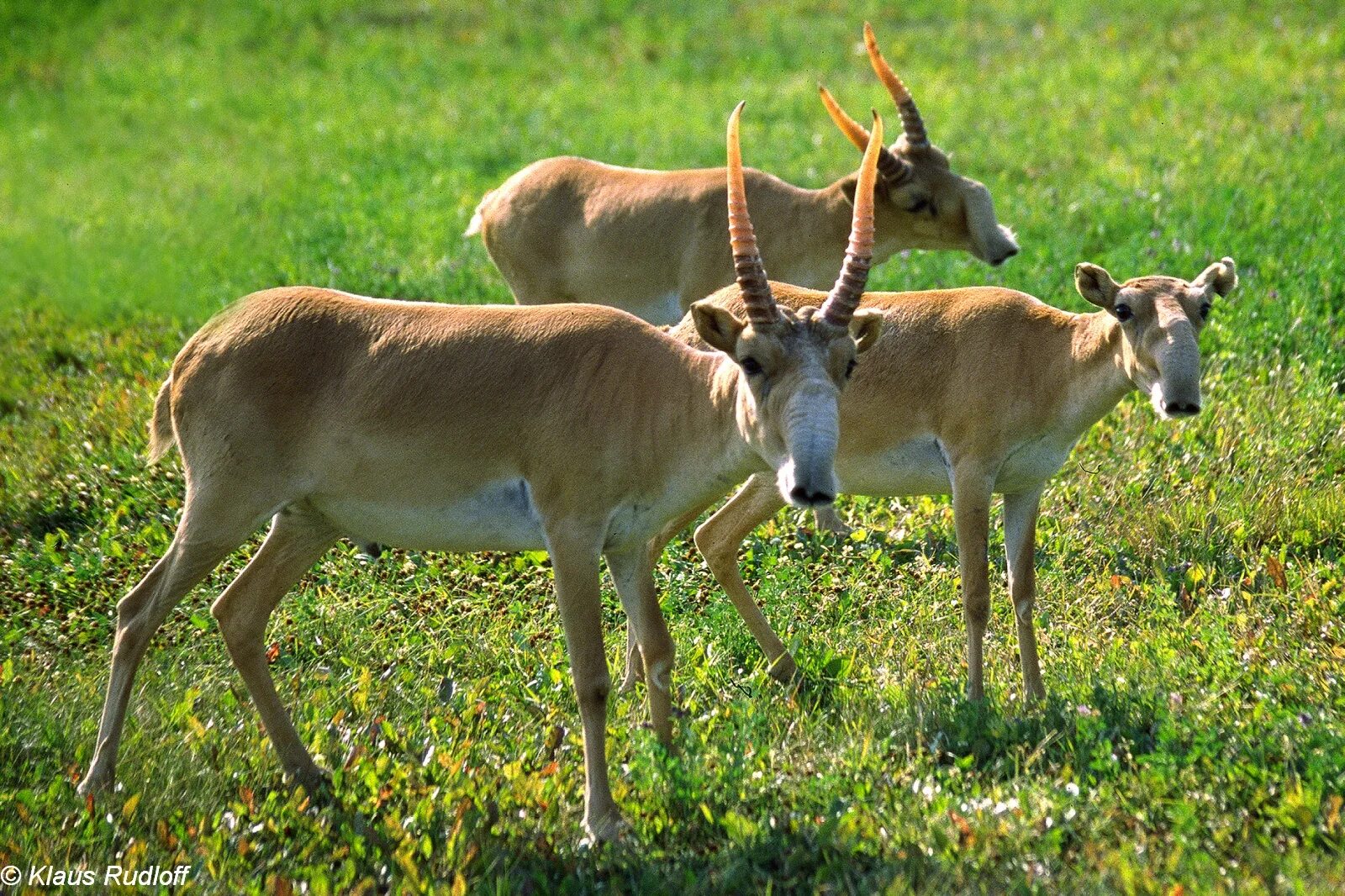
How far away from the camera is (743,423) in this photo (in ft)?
18.6

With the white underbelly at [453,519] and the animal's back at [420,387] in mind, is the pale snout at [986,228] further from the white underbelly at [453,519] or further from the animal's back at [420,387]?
the white underbelly at [453,519]

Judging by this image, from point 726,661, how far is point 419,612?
1.82 meters

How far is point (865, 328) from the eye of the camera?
5.90 m

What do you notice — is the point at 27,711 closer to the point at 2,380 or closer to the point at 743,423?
the point at 743,423

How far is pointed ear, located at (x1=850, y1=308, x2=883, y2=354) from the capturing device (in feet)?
19.1

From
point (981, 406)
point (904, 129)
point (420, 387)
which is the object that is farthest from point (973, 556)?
point (904, 129)

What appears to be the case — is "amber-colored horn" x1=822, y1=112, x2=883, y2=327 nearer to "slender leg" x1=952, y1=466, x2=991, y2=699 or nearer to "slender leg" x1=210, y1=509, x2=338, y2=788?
"slender leg" x1=952, y1=466, x2=991, y2=699

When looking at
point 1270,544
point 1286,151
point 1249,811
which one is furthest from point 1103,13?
point 1249,811

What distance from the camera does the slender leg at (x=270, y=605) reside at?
6691 millimetres

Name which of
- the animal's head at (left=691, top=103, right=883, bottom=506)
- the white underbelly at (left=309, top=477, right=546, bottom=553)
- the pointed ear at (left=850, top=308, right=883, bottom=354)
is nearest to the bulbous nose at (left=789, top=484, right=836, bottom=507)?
the animal's head at (left=691, top=103, right=883, bottom=506)

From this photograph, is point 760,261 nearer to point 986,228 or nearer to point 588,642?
point 588,642

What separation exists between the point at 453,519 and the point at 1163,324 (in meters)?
3.17

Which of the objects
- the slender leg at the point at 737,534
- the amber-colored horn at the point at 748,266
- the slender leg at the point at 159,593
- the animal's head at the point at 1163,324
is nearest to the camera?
the amber-colored horn at the point at 748,266

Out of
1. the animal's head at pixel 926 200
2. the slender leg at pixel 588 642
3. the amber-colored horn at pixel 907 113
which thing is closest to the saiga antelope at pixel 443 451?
the slender leg at pixel 588 642
